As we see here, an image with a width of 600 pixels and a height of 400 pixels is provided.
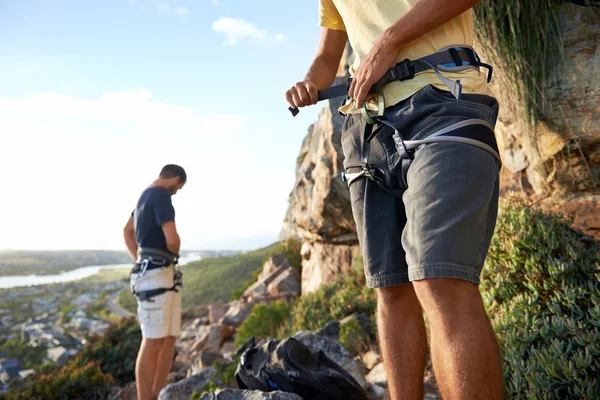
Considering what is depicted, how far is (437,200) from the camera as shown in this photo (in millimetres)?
1290

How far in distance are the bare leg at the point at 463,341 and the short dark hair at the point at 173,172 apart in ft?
13.7

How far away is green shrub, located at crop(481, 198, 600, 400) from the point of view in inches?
74.7

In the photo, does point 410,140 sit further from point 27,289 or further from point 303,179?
point 27,289

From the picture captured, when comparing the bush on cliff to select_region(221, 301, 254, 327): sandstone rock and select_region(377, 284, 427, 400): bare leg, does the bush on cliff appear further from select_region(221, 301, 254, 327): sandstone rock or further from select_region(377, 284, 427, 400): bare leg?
select_region(377, 284, 427, 400): bare leg

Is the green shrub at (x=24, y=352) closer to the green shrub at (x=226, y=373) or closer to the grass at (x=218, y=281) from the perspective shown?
the grass at (x=218, y=281)

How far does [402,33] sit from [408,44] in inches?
4.9

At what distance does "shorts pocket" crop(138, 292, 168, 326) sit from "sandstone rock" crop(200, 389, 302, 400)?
215cm

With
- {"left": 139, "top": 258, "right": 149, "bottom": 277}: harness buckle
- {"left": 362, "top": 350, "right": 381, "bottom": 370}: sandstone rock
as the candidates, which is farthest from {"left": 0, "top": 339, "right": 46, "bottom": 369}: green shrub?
{"left": 362, "top": 350, "right": 381, "bottom": 370}: sandstone rock

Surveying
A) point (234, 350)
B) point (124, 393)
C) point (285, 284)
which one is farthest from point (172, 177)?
point (285, 284)

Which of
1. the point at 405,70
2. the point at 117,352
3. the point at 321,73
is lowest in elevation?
the point at 117,352

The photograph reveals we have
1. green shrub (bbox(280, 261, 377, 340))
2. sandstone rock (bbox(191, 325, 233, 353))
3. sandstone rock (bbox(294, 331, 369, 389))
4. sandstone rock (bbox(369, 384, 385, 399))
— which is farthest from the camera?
sandstone rock (bbox(191, 325, 233, 353))

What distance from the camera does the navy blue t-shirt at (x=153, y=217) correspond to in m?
4.50

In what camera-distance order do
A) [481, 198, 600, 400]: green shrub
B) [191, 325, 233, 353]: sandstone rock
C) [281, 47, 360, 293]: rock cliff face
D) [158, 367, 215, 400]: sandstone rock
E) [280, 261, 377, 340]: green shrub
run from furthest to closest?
[191, 325, 233, 353]: sandstone rock, [281, 47, 360, 293]: rock cliff face, [280, 261, 377, 340]: green shrub, [158, 367, 215, 400]: sandstone rock, [481, 198, 600, 400]: green shrub

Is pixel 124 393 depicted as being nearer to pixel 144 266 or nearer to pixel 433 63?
pixel 144 266
